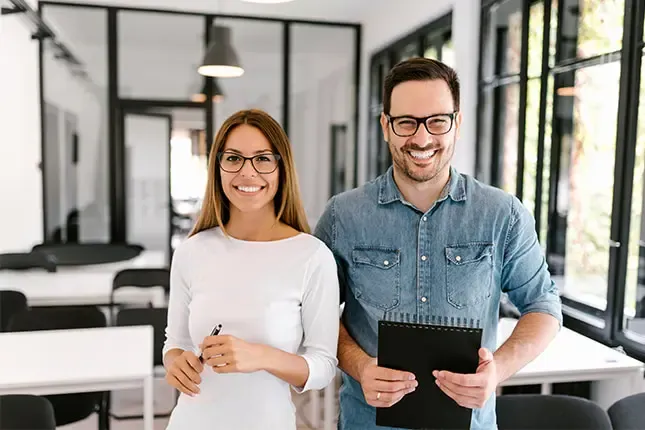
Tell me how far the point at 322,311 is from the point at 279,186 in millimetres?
334

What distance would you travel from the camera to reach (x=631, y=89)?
9.40 ft

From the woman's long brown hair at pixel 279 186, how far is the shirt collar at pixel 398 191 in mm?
226

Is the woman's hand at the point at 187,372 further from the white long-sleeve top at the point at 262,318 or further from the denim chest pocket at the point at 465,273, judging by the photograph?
the denim chest pocket at the point at 465,273

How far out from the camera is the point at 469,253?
1349 millimetres

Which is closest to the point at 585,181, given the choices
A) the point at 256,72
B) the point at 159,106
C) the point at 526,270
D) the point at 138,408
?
A: the point at 526,270

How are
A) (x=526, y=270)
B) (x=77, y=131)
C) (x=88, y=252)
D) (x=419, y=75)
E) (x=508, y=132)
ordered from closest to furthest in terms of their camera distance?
(x=419, y=75)
(x=526, y=270)
(x=508, y=132)
(x=88, y=252)
(x=77, y=131)

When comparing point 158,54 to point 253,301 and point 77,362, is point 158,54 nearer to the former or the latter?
point 77,362

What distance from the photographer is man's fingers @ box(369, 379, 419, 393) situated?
1202mm

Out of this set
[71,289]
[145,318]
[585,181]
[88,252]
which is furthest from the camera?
[88,252]

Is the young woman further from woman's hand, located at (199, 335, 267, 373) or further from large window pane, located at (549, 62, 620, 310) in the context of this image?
large window pane, located at (549, 62, 620, 310)

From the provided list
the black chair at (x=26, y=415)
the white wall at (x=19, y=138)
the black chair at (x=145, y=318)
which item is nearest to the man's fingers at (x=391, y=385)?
the black chair at (x=26, y=415)

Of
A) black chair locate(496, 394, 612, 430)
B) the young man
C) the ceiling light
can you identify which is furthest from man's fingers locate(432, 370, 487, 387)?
the ceiling light

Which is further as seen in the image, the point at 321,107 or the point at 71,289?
the point at 321,107

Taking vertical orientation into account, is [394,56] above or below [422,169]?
above
